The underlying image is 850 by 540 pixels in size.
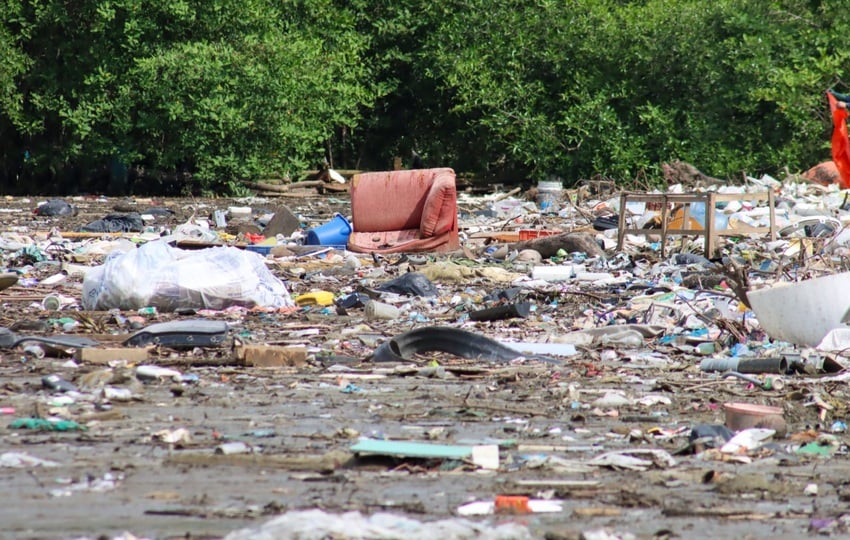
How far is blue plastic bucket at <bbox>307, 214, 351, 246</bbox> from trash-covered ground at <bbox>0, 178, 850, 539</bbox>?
7.51 feet

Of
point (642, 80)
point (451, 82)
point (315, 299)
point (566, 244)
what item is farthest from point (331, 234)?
point (642, 80)

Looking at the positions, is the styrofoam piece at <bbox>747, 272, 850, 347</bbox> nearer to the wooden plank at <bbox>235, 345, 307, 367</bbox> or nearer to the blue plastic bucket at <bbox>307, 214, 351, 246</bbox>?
the wooden plank at <bbox>235, 345, 307, 367</bbox>

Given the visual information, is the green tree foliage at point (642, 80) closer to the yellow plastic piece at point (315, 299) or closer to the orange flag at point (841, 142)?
the orange flag at point (841, 142)

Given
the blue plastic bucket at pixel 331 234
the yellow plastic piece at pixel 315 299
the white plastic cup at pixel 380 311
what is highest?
the white plastic cup at pixel 380 311

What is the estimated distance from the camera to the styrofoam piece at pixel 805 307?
22.0 ft

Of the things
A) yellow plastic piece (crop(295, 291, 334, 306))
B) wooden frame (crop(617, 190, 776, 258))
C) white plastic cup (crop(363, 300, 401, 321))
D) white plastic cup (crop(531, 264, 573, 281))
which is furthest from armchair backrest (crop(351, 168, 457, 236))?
white plastic cup (crop(363, 300, 401, 321))

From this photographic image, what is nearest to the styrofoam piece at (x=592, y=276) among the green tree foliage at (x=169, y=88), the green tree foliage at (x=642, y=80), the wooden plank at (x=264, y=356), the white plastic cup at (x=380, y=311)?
the white plastic cup at (x=380, y=311)

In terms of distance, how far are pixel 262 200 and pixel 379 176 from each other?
9459 mm

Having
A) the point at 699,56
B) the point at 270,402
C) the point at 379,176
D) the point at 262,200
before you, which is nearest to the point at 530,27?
the point at 699,56

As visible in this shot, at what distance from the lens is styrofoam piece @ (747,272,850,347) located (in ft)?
22.0

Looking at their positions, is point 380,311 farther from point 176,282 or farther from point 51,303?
point 51,303

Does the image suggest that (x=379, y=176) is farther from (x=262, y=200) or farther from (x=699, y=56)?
(x=699, y=56)

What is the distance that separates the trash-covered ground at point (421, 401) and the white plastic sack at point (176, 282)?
0.06 ft

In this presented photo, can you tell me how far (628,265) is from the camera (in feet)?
37.7
